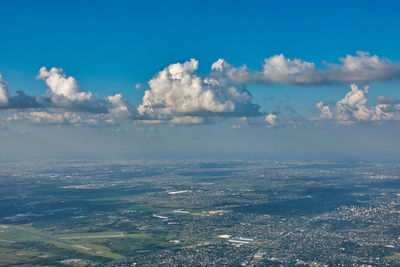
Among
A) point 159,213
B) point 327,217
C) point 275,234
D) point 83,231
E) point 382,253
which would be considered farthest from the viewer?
point 159,213

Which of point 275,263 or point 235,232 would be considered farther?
point 235,232

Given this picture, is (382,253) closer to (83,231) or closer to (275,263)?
(275,263)

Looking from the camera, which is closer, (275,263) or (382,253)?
(275,263)

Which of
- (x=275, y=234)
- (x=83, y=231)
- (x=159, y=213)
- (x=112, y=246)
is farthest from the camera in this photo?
(x=159, y=213)

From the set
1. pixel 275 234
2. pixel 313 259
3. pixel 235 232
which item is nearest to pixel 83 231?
pixel 235 232

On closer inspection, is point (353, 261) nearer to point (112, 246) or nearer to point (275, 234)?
point (275, 234)

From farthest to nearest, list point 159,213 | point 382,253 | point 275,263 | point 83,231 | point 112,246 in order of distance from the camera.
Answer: point 159,213 < point 83,231 < point 112,246 < point 382,253 < point 275,263

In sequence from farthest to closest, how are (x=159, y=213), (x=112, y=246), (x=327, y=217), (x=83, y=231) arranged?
(x=159, y=213)
(x=327, y=217)
(x=83, y=231)
(x=112, y=246)

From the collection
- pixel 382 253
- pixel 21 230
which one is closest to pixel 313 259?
pixel 382 253
